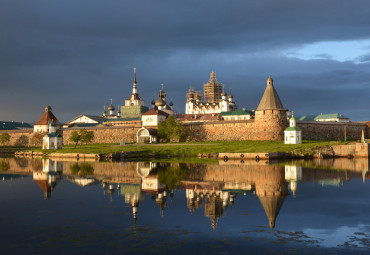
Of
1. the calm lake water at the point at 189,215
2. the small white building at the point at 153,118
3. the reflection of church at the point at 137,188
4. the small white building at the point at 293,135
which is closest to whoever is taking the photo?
the calm lake water at the point at 189,215

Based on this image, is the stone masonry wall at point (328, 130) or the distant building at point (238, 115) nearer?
the stone masonry wall at point (328, 130)

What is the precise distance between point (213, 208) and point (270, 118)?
124 feet

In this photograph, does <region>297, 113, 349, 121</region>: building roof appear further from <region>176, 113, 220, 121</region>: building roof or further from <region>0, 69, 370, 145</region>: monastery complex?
<region>176, 113, 220, 121</region>: building roof

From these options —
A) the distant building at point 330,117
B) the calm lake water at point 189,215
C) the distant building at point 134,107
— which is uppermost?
the distant building at point 134,107

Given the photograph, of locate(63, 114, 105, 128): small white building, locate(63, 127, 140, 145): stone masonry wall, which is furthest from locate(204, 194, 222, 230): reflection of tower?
locate(63, 114, 105, 128): small white building

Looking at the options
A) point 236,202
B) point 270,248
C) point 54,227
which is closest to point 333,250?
point 270,248

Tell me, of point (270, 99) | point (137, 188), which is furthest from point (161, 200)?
point (270, 99)

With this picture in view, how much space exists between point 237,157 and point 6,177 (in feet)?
62.5

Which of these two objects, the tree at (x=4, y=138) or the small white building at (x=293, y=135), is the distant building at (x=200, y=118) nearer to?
the tree at (x=4, y=138)

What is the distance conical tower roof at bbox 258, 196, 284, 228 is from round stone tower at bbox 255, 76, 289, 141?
3504cm

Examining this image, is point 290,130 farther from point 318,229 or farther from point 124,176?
point 318,229

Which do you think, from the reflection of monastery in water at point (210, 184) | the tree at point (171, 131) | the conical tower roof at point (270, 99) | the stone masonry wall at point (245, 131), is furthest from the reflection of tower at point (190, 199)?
the tree at point (171, 131)

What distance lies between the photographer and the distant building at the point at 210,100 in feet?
318

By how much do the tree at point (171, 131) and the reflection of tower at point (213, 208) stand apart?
38.8m
